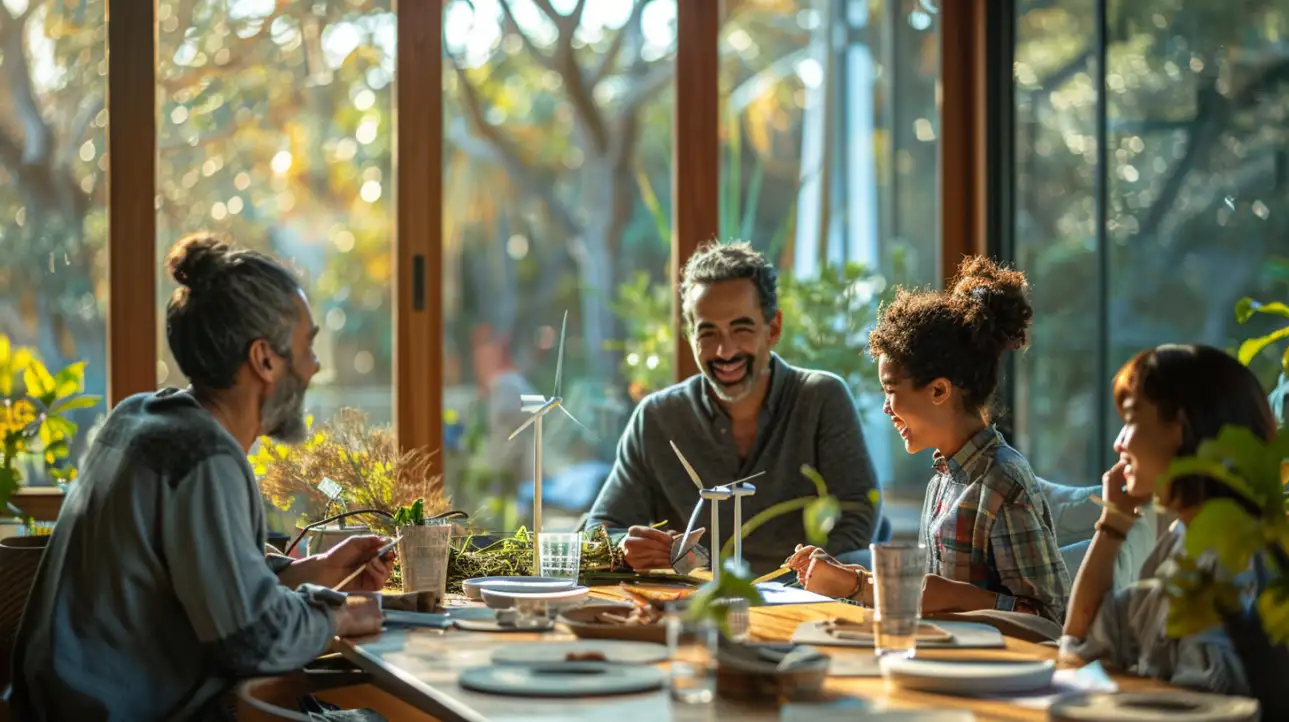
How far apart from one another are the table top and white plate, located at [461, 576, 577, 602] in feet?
0.93

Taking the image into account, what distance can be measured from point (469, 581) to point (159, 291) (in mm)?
2026

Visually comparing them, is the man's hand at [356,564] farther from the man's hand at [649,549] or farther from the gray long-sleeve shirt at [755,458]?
the gray long-sleeve shirt at [755,458]

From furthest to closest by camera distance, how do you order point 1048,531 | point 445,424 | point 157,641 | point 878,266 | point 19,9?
point 878,266
point 445,424
point 19,9
point 1048,531
point 157,641

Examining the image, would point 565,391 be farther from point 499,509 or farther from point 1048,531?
point 1048,531

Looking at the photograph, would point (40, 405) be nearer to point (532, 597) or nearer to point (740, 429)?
point (740, 429)

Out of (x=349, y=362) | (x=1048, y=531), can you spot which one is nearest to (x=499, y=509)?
(x=349, y=362)

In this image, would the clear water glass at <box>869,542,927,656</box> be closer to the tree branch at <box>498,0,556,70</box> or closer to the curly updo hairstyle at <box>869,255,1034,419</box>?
the curly updo hairstyle at <box>869,255,1034,419</box>

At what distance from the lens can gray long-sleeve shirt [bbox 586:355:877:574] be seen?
3367 millimetres

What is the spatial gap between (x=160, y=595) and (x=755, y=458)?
67.3 inches

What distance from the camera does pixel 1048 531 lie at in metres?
2.52

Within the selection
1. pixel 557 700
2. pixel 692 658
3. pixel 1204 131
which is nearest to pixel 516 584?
pixel 557 700

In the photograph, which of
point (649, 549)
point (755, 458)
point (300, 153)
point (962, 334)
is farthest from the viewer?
point (300, 153)

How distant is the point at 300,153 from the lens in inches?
173

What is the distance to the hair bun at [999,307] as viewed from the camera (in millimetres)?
2703
